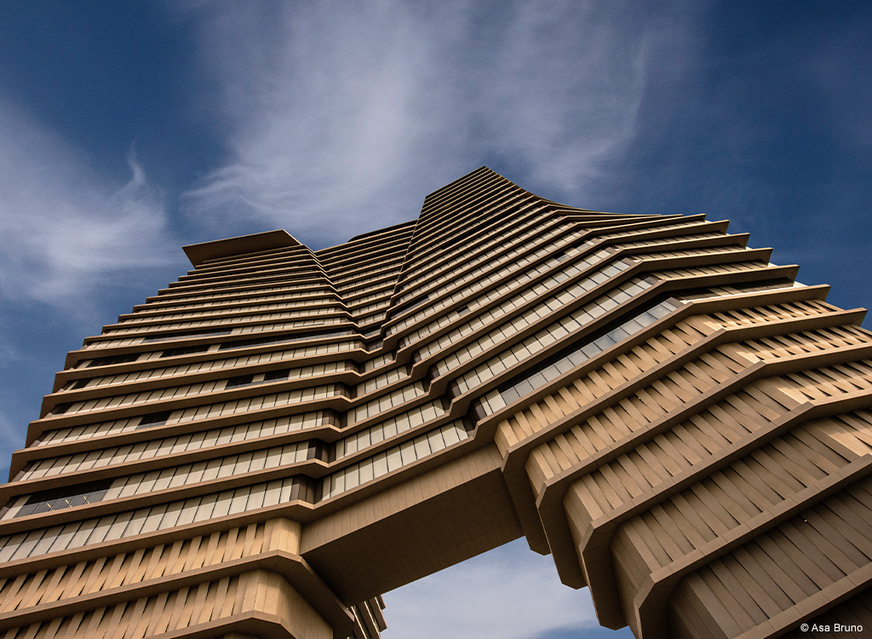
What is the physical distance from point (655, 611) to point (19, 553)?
33.9 meters

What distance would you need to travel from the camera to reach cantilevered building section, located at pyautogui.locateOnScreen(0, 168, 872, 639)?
14.9 meters

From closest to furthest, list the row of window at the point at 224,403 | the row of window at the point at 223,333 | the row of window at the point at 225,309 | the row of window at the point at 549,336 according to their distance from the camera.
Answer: the row of window at the point at 549,336 < the row of window at the point at 224,403 < the row of window at the point at 223,333 < the row of window at the point at 225,309

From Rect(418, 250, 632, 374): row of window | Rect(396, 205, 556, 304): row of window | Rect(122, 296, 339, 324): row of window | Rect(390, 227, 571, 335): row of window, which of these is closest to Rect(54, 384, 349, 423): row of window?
Rect(418, 250, 632, 374): row of window

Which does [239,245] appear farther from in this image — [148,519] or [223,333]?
[148,519]

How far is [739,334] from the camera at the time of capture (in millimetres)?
20312

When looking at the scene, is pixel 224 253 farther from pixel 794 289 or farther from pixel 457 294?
pixel 794 289

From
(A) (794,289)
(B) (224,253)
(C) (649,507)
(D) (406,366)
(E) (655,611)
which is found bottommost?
(E) (655,611)

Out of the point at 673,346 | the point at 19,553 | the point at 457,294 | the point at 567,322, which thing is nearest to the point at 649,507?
the point at 673,346

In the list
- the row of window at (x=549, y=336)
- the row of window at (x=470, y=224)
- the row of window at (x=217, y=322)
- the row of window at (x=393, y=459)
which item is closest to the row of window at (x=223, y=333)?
the row of window at (x=217, y=322)

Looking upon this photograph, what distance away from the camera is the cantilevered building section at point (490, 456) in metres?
14.9

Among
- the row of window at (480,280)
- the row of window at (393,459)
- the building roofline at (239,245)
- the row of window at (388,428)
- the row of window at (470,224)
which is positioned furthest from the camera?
the building roofline at (239,245)

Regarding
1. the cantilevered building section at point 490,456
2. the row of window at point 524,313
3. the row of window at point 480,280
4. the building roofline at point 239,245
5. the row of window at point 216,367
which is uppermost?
the building roofline at point 239,245

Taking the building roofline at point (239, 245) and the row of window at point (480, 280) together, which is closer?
the row of window at point (480, 280)

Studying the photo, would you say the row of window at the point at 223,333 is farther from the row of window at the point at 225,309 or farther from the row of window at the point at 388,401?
the row of window at the point at 388,401
